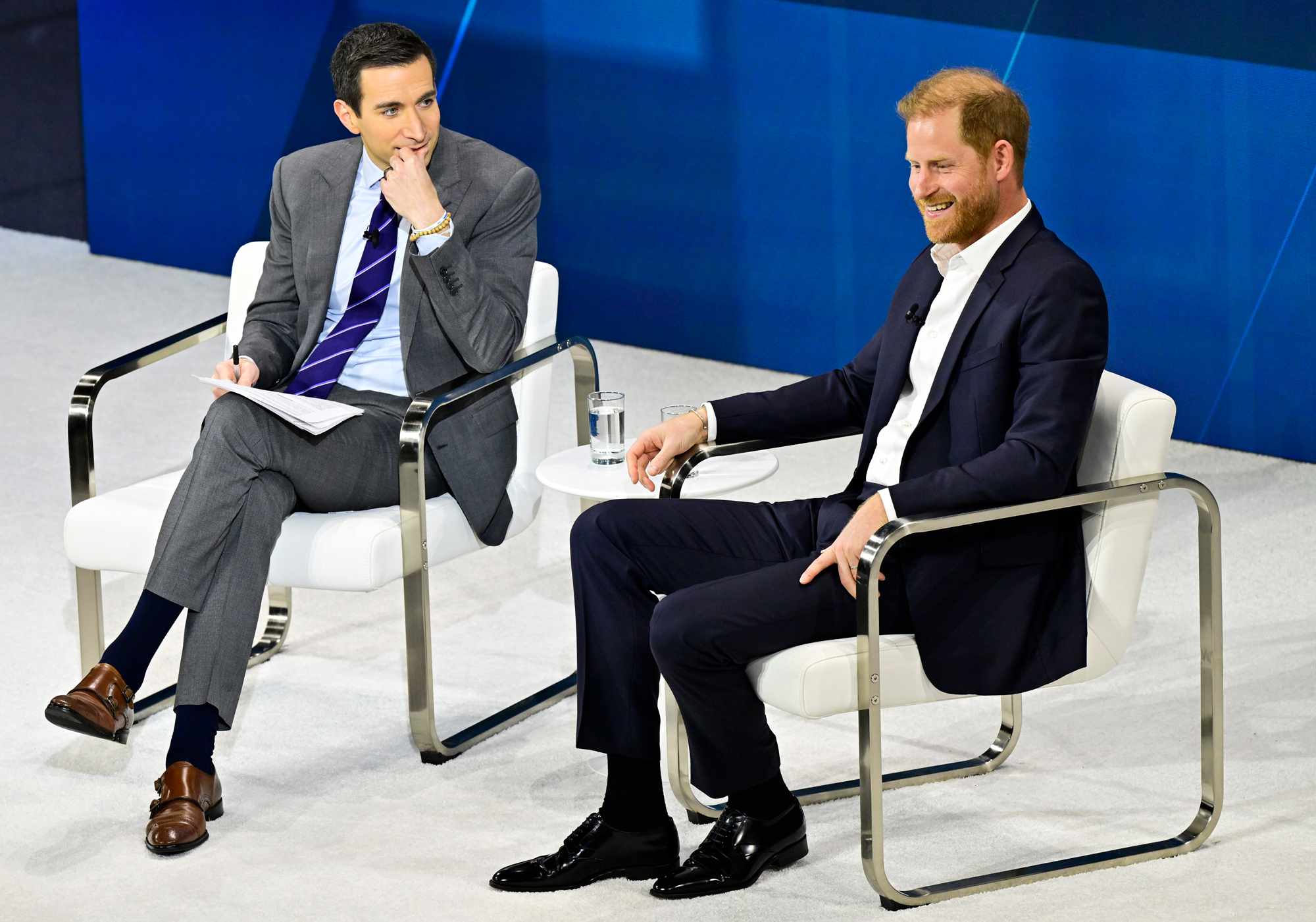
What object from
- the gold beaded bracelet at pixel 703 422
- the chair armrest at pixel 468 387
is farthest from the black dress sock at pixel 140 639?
the gold beaded bracelet at pixel 703 422

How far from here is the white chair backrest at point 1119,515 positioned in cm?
281

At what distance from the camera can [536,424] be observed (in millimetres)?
3748

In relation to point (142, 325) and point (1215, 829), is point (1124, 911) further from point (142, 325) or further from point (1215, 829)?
point (142, 325)

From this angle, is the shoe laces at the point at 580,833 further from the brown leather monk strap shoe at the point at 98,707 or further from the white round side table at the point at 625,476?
the brown leather monk strap shoe at the point at 98,707

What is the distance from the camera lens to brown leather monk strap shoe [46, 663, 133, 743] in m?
3.12

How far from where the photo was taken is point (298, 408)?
3.37 m

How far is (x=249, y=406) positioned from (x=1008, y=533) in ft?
4.59

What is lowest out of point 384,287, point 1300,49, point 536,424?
point 536,424

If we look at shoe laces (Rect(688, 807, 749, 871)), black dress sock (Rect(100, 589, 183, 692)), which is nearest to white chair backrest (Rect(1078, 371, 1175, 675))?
shoe laces (Rect(688, 807, 749, 871))

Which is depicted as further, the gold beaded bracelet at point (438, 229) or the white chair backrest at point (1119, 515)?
the gold beaded bracelet at point (438, 229)

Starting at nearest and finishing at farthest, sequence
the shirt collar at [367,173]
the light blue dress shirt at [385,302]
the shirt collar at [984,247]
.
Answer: the shirt collar at [984,247] < the light blue dress shirt at [385,302] < the shirt collar at [367,173]

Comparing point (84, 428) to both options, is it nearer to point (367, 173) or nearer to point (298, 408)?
point (298, 408)

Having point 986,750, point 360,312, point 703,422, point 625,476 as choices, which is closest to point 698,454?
point 703,422

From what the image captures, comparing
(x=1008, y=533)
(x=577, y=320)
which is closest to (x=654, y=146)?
(x=577, y=320)
